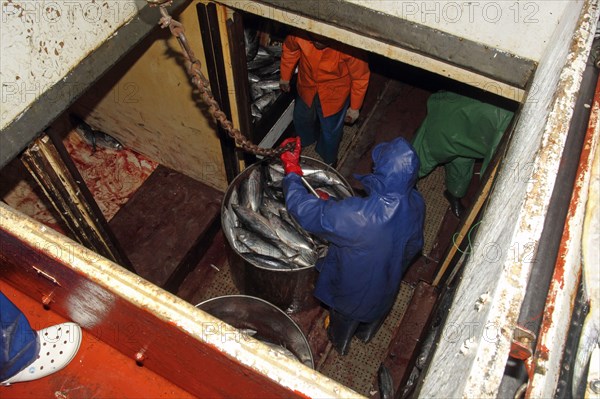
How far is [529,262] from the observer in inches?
50.7

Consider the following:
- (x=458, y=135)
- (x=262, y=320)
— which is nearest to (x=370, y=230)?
(x=262, y=320)

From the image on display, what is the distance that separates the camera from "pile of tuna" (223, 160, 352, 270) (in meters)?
4.00

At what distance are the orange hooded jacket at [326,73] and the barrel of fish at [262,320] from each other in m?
2.34

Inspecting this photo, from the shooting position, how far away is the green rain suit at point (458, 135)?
3926mm

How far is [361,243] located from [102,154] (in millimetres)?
3646

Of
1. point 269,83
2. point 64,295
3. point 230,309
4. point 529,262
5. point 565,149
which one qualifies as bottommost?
point 230,309

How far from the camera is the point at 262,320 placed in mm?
3914

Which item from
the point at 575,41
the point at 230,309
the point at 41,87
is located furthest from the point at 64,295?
the point at 575,41

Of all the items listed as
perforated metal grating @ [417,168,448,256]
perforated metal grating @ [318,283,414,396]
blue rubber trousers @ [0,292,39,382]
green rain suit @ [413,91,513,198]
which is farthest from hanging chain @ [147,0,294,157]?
perforated metal grating @ [417,168,448,256]

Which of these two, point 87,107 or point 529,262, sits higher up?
point 529,262

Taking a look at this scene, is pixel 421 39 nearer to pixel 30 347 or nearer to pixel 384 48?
pixel 384 48

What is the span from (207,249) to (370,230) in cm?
233

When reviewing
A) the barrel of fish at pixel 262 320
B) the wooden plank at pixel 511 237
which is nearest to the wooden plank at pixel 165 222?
the barrel of fish at pixel 262 320

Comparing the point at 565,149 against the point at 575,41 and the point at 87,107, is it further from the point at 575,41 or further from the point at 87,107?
the point at 87,107
